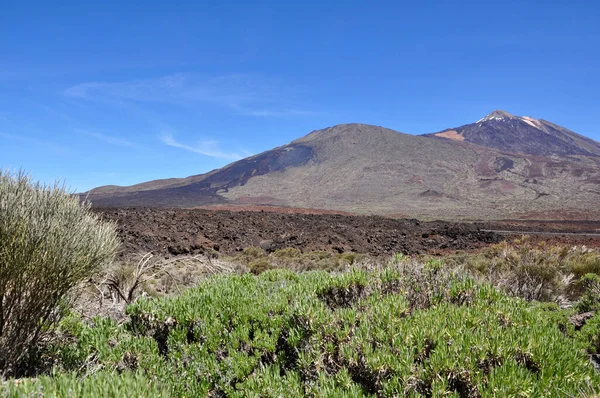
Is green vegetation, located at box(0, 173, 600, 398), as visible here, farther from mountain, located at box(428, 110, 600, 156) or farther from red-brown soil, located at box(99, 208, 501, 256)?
mountain, located at box(428, 110, 600, 156)

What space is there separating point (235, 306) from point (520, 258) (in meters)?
8.31

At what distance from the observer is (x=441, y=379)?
245 cm

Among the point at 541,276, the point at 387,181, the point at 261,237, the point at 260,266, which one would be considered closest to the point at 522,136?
the point at 387,181

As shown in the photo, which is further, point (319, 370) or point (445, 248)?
point (445, 248)

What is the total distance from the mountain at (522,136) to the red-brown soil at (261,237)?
5668 inches

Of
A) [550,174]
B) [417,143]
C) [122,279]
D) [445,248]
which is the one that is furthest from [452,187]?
[122,279]

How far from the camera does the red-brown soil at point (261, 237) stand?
45.1 ft

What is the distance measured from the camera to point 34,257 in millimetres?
3305

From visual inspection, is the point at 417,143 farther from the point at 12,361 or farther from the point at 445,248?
the point at 12,361

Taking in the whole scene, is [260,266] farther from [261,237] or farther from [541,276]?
[261,237]

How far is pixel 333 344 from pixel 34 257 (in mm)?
2540

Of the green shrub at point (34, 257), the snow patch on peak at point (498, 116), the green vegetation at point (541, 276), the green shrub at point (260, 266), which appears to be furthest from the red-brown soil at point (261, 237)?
the snow patch on peak at point (498, 116)

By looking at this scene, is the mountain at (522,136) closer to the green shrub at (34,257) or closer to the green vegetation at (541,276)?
the green vegetation at (541,276)

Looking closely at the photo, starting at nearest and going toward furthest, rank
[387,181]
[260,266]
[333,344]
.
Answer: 1. [333,344]
2. [260,266]
3. [387,181]
